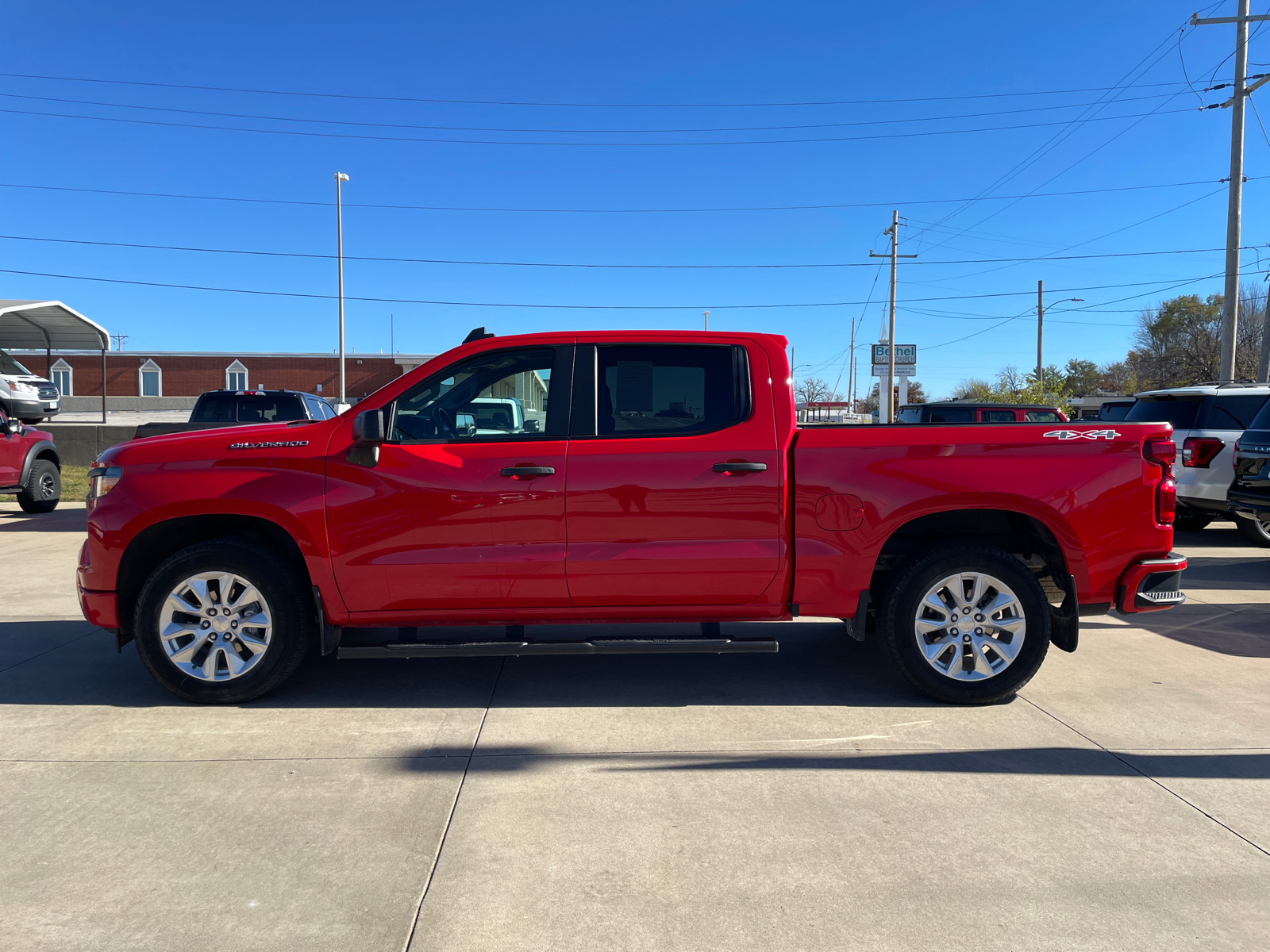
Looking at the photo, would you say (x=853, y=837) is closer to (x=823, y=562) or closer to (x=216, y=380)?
(x=823, y=562)

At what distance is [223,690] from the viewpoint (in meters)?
4.77

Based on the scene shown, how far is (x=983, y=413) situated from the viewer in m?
14.4

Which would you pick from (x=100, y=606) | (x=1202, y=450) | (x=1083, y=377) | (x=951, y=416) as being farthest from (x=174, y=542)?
(x=1083, y=377)

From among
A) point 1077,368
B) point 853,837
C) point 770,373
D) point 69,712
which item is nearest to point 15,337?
point 69,712

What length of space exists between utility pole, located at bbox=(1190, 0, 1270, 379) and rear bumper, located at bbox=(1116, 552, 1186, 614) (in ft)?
56.3

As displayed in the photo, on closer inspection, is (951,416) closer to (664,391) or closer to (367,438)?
(664,391)

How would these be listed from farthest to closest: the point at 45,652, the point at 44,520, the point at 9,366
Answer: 1. the point at 9,366
2. the point at 44,520
3. the point at 45,652

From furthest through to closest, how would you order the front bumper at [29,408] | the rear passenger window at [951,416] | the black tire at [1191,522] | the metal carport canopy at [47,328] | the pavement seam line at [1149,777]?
the metal carport canopy at [47,328] < the front bumper at [29,408] < the rear passenger window at [951,416] < the black tire at [1191,522] < the pavement seam line at [1149,777]

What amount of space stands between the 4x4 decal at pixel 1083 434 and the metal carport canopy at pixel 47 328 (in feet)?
71.7

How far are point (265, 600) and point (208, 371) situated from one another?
199 feet

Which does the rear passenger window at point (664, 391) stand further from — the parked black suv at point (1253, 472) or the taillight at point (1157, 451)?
the parked black suv at point (1253, 472)

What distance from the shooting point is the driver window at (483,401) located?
15.8 ft

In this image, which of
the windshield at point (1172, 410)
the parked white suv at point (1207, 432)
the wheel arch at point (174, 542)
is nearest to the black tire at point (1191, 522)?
the parked white suv at point (1207, 432)

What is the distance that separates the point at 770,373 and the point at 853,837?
8.05 ft
